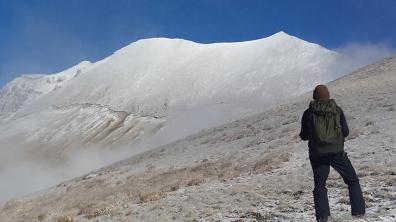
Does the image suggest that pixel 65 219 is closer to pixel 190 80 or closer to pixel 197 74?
pixel 190 80

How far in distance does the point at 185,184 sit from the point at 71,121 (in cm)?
12992

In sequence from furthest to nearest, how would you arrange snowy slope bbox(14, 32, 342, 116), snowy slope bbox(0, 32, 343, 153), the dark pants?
snowy slope bbox(14, 32, 342, 116) < snowy slope bbox(0, 32, 343, 153) < the dark pants

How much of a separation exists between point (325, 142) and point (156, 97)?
463ft

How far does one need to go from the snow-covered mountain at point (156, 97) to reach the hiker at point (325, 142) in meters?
86.2

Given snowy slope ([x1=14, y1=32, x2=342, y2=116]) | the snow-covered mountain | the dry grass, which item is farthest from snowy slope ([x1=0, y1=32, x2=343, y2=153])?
the dry grass

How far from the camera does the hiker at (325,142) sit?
10.0 metres

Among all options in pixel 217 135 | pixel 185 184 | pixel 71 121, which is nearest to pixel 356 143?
pixel 185 184

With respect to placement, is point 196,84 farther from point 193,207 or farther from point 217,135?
point 193,207

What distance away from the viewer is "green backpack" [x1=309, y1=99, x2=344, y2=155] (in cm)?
998

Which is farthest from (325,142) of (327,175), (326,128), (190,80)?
(190,80)

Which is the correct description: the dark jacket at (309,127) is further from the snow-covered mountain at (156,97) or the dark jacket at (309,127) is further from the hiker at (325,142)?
the snow-covered mountain at (156,97)

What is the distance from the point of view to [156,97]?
5925 inches

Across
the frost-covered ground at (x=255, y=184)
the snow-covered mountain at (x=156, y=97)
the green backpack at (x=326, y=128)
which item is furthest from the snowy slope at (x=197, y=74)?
the green backpack at (x=326, y=128)

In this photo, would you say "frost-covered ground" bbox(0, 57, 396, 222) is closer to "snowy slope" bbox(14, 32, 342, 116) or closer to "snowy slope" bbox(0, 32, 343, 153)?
"snowy slope" bbox(0, 32, 343, 153)
